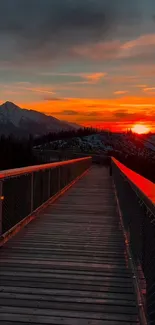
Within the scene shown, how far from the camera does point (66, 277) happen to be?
205 inches

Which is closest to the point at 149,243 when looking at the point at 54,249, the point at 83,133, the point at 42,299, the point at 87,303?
the point at 87,303

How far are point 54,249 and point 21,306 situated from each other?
2.38 meters

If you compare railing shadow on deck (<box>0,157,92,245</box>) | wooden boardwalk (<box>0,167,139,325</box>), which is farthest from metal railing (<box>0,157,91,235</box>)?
wooden boardwalk (<box>0,167,139,325</box>)

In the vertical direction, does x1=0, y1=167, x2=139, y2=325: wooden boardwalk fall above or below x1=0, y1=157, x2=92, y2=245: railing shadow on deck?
below

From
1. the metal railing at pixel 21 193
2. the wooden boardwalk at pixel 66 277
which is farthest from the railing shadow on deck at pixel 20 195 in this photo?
the wooden boardwalk at pixel 66 277

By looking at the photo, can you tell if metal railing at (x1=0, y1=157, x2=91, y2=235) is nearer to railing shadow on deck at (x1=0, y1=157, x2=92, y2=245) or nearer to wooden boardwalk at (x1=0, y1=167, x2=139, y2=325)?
railing shadow on deck at (x1=0, y1=157, x2=92, y2=245)

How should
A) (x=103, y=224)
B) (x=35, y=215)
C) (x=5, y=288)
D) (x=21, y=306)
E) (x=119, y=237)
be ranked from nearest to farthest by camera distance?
(x=21, y=306) < (x=5, y=288) < (x=119, y=237) < (x=103, y=224) < (x=35, y=215)

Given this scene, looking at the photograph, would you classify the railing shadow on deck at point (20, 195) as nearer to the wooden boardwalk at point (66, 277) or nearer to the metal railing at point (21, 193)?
the metal railing at point (21, 193)

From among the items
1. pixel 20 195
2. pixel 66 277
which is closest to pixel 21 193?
pixel 20 195

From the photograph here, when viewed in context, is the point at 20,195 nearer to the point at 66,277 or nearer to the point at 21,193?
the point at 21,193

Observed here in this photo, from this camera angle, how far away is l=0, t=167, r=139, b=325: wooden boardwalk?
13.5ft

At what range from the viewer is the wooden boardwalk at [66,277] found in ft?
13.5

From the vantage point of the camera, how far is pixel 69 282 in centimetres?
503

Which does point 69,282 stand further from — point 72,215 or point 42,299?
point 72,215
